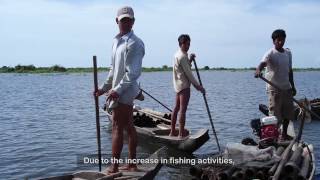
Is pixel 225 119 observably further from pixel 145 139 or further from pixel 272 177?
pixel 272 177

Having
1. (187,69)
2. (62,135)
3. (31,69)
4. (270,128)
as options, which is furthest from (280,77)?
(31,69)

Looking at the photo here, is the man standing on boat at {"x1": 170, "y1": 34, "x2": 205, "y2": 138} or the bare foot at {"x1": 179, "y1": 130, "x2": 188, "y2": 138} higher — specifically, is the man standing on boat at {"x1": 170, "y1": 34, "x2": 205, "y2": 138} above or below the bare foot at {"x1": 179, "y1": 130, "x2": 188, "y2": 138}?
above

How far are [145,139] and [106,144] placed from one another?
2878 millimetres

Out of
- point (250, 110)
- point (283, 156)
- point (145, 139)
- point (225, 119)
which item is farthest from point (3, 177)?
point (250, 110)

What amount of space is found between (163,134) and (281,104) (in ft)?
12.5

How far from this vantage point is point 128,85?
710 centimetres

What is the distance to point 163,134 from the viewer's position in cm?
1322

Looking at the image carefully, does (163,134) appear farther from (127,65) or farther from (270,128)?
(127,65)

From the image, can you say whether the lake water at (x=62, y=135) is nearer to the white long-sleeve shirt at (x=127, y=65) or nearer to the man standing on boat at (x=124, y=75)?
the man standing on boat at (x=124, y=75)

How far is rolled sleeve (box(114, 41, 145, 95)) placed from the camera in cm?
707

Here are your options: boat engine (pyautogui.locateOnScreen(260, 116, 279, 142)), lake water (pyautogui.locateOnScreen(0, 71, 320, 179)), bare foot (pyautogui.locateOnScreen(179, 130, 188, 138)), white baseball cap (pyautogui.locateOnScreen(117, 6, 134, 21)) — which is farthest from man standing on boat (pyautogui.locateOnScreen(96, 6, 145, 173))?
bare foot (pyautogui.locateOnScreen(179, 130, 188, 138))

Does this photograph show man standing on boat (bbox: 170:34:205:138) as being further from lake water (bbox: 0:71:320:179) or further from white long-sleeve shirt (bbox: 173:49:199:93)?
lake water (bbox: 0:71:320:179)

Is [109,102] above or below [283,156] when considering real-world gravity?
above

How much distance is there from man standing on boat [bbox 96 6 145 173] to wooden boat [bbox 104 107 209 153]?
13.1 feet
